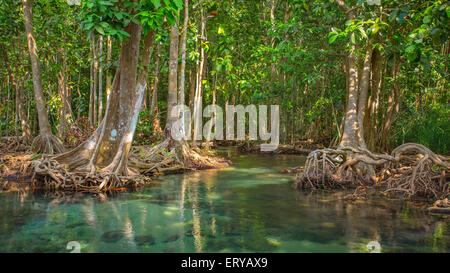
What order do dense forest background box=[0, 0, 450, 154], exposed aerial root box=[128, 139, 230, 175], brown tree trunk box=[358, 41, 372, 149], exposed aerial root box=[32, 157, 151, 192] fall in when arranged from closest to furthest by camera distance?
exposed aerial root box=[32, 157, 151, 192]
brown tree trunk box=[358, 41, 372, 149]
dense forest background box=[0, 0, 450, 154]
exposed aerial root box=[128, 139, 230, 175]

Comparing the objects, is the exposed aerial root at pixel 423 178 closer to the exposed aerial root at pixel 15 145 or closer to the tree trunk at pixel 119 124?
the tree trunk at pixel 119 124

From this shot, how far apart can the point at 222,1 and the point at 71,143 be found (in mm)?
7026

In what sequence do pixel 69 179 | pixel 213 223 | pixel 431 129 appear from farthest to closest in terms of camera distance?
pixel 431 129
pixel 69 179
pixel 213 223

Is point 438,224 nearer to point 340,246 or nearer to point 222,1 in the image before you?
point 340,246

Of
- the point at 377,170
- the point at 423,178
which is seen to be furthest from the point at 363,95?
the point at 423,178

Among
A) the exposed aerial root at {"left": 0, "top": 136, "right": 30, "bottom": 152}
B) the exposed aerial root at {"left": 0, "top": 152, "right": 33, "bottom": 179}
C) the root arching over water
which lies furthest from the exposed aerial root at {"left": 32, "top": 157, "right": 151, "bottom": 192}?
the exposed aerial root at {"left": 0, "top": 136, "right": 30, "bottom": 152}

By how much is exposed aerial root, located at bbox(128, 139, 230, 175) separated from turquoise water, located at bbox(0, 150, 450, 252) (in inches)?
65.3

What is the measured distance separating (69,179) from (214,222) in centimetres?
376

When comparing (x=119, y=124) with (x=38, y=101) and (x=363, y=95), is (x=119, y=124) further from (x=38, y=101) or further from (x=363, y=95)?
(x=363, y=95)

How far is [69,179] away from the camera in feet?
27.0

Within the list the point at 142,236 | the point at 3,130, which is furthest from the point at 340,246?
the point at 3,130

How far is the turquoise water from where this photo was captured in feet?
16.4

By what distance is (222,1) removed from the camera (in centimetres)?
1386

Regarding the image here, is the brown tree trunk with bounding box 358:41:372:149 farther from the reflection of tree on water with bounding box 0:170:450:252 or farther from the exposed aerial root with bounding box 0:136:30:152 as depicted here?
the exposed aerial root with bounding box 0:136:30:152
